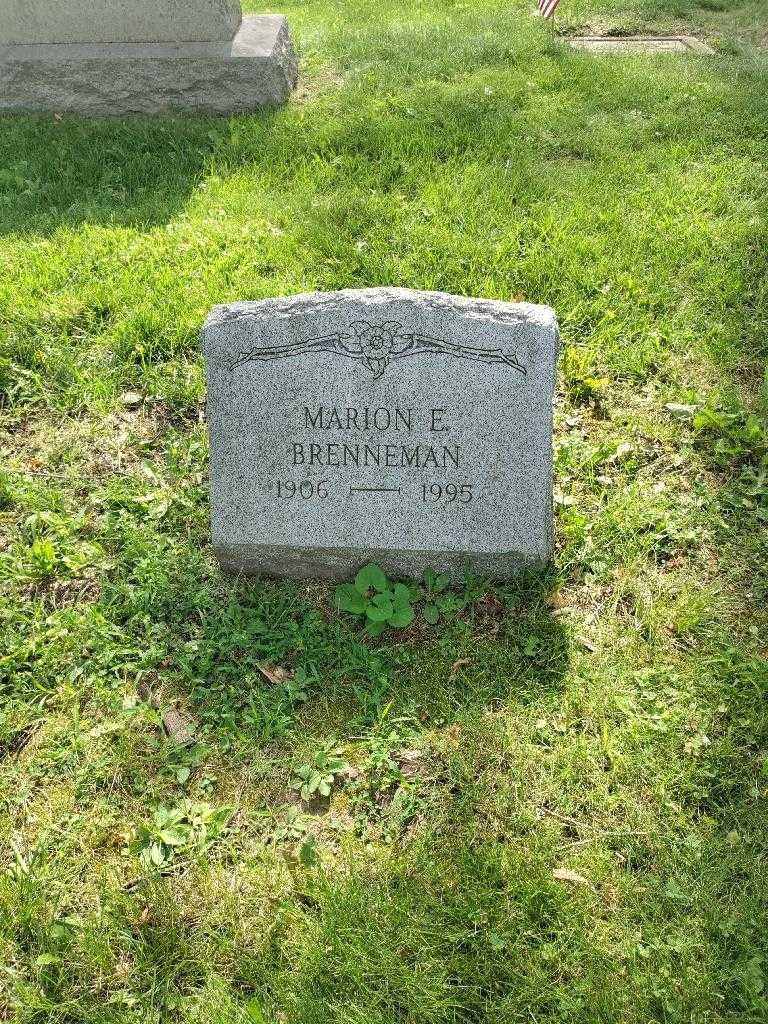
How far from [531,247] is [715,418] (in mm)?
1441

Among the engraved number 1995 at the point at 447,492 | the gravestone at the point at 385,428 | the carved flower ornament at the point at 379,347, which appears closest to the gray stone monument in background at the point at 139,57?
the gravestone at the point at 385,428

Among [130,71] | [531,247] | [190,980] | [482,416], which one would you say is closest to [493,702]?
[482,416]

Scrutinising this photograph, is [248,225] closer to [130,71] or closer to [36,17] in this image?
[130,71]

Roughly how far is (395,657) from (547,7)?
6.14m

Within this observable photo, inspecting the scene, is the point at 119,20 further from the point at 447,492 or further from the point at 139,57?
the point at 447,492

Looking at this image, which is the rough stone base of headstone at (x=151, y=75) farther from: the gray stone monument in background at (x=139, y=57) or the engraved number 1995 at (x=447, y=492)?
the engraved number 1995 at (x=447, y=492)

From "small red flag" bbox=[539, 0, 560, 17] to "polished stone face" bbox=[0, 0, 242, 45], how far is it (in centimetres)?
263

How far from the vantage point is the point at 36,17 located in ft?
17.8

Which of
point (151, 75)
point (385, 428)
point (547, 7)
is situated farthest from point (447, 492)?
point (547, 7)

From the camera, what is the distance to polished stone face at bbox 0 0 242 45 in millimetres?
5297

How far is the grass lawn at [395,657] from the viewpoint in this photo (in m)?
2.01

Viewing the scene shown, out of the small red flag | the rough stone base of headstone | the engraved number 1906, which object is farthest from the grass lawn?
the small red flag

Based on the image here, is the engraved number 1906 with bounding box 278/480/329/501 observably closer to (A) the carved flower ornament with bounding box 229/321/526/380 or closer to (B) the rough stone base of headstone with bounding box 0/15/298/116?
(A) the carved flower ornament with bounding box 229/321/526/380

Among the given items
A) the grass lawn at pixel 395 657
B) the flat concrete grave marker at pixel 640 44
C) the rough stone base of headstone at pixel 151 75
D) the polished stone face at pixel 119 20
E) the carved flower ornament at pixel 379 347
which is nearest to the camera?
the grass lawn at pixel 395 657
